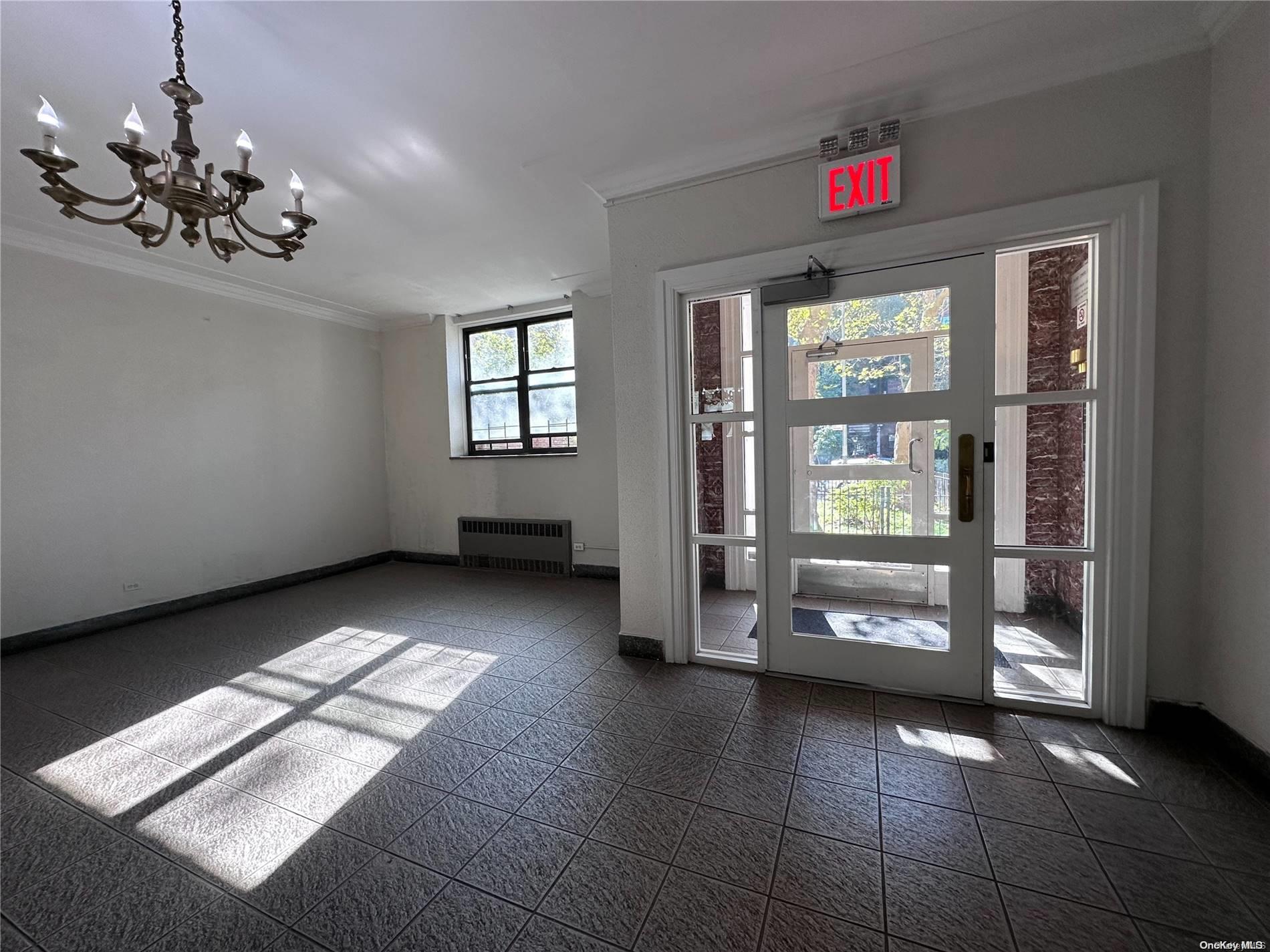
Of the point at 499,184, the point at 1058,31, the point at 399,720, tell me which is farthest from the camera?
the point at 499,184

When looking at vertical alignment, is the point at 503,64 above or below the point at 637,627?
above

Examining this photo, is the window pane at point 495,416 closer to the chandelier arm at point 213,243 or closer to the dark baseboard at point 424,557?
the dark baseboard at point 424,557

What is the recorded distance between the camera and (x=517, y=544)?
535 centimetres

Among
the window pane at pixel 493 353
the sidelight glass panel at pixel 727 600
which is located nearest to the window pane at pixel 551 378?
the window pane at pixel 493 353

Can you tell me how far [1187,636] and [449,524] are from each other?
5.86 meters

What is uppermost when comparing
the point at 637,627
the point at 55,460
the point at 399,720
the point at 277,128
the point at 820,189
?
the point at 277,128

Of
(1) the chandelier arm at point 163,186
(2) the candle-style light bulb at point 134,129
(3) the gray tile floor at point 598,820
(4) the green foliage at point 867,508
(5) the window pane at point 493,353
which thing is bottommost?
(3) the gray tile floor at point 598,820

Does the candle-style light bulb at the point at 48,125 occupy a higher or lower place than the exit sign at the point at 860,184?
lower

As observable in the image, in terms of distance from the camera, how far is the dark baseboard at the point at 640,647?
294cm

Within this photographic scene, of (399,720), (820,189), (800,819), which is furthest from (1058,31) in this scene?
(399,720)

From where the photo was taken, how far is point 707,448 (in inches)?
113

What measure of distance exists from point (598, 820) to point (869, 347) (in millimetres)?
2385

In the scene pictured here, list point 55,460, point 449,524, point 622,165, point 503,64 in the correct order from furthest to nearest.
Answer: point 449,524, point 55,460, point 622,165, point 503,64

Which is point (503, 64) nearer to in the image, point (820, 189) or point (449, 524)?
point (820, 189)
